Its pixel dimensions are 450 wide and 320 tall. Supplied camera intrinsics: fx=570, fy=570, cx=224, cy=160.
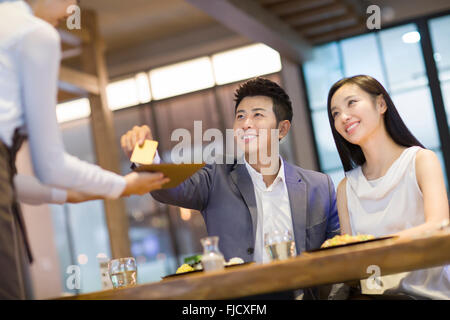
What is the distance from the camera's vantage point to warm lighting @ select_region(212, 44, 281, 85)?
8500 millimetres

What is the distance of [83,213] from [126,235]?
2.85m

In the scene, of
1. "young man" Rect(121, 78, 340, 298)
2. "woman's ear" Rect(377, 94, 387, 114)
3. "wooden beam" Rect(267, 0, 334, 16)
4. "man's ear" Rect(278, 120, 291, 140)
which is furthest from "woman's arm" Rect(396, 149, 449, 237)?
"wooden beam" Rect(267, 0, 334, 16)

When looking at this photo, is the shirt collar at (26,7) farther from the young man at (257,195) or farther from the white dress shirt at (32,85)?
the young man at (257,195)

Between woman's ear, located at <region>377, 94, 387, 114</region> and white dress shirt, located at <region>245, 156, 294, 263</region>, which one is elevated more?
woman's ear, located at <region>377, 94, 387, 114</region>

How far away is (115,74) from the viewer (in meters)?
9.30

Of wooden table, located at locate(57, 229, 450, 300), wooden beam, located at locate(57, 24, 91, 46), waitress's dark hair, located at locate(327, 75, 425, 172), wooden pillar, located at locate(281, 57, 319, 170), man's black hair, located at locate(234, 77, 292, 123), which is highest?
wooden beam, located at locate(57, 24, 91, 46)

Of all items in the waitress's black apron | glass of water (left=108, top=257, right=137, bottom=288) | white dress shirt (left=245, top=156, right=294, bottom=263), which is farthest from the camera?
white dress shirt (left=245, top=156, right=294, bottom=263)

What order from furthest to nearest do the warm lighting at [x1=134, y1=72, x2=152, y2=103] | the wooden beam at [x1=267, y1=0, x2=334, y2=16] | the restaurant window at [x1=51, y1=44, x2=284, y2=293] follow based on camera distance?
the warm lighting at [x1=134, y1=72, x2=152, y2=103]
the restaurant window at [x1=51, y1=44, x2=284, y2=293]
the wooden beam at [x1=267, y1=0, x2=334, y2=16]

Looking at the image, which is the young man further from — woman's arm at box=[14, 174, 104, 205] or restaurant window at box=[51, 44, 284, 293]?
restaurant window at box=[51, 44, 284, 293]

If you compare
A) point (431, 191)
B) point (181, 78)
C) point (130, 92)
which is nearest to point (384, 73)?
point (181, 78)

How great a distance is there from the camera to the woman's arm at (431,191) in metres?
2.05

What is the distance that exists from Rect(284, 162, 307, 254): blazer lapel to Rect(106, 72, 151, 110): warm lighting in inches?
258

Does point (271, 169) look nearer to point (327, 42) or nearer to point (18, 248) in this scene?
point (18, 248)

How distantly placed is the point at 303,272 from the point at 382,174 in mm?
1042
